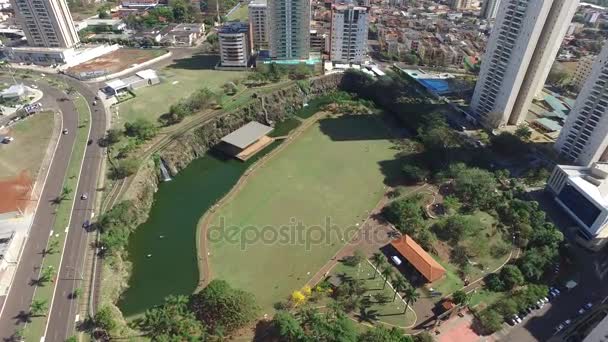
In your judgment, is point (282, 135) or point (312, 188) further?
point (282, 135)

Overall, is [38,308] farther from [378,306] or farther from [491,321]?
[491,321]

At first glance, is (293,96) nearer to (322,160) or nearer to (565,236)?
(322,160)

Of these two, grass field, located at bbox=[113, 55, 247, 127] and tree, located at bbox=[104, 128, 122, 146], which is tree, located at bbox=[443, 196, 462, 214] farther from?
tree, located at bbox=[104, 128, 122, 146]

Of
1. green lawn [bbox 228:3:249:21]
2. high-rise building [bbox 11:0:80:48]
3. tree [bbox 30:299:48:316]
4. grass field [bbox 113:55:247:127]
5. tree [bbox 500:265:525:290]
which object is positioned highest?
high-rise building [bbox 11:0:80:48]

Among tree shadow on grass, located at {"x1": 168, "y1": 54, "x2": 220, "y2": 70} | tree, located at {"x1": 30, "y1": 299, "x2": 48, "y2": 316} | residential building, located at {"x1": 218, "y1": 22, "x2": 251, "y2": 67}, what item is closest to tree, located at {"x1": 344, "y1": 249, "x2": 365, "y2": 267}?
tree, located at {"x1": 30, "y1": 299, "x2": 48, "y2": 316}

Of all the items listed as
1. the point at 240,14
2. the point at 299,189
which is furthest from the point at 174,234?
the point at 240,14

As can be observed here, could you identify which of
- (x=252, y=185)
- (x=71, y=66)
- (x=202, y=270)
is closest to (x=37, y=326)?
(x=202, y=270)

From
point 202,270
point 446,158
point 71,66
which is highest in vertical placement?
point 71,66
